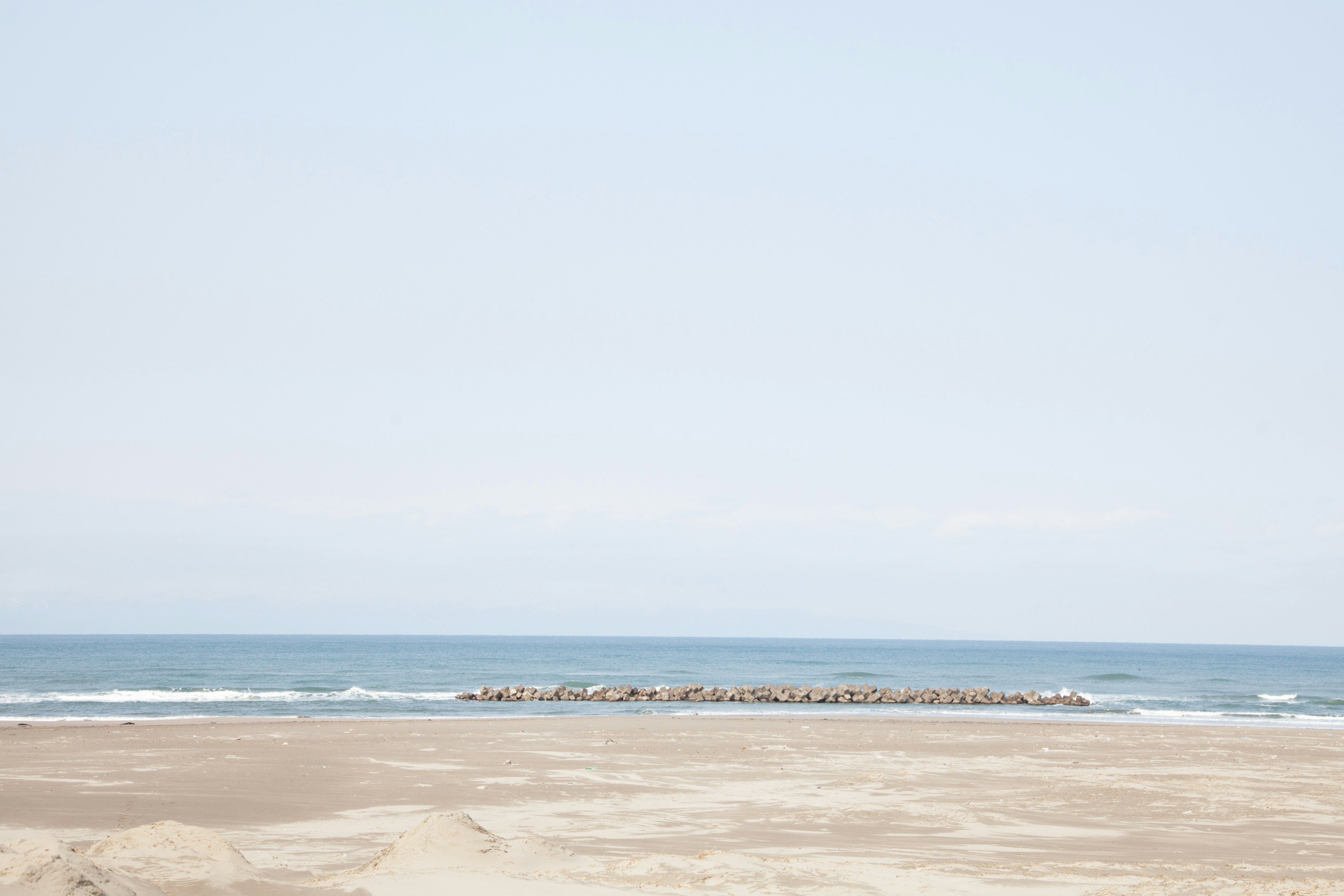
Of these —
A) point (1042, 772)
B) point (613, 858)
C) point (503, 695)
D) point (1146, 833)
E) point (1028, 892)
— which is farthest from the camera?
point (503, 695)

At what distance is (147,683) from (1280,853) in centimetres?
5257

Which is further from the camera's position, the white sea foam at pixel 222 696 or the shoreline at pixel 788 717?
the white sea foam at pixel 222 696

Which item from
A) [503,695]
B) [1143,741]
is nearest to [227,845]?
[1143,741]

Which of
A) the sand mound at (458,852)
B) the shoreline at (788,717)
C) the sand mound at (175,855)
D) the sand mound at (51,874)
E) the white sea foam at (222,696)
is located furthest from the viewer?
the white sea foam at (222,696)

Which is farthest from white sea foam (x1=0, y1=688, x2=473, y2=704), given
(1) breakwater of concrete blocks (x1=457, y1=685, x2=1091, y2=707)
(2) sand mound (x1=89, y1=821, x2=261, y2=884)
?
(2) sand mound (x1=89, y1=821, x2=261, y2=884)

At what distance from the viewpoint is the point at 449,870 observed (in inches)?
347

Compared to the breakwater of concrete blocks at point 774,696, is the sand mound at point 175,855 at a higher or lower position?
higher

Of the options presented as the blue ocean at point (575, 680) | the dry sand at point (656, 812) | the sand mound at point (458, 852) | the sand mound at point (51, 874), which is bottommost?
the blue ocean at point (575, 680)

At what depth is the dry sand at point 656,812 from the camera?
9188 mm

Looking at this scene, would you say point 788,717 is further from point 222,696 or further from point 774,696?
point 222,696

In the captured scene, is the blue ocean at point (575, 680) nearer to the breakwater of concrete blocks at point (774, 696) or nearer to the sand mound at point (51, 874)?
the breakwater of concrete blocks at point (774, 696)

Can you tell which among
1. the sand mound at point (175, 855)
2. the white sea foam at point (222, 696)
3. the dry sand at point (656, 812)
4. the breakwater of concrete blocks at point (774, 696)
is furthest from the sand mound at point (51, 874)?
the breakwater of concrete blocks at point (774, 696)

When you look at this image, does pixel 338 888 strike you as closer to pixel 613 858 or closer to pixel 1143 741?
pixel 613 858

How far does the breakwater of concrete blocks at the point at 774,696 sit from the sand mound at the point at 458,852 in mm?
35218
